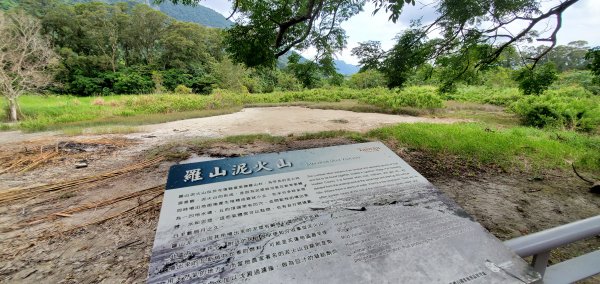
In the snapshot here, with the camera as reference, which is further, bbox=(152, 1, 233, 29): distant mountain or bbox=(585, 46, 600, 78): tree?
bbox=(152, 1, 233, 29): distant mountain

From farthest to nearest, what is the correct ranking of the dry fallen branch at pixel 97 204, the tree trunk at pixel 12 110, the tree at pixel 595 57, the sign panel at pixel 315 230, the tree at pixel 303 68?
the tree trunk at pixel 12 110, the tree at pixel 303 68, the tree at pixel 595 57, the dry fallen branch at pixel 97 204, the sign panel at pixel 315 230

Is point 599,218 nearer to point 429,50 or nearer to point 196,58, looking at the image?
point 429,50

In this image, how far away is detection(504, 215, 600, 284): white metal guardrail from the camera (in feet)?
4.16

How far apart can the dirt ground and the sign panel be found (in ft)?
3.14

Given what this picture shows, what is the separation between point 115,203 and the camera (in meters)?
2.90

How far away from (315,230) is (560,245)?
115 centimetres

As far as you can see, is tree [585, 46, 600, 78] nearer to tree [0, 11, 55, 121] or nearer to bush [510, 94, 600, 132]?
bush [510, 94, 600, 132]

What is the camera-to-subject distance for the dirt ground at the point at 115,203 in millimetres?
2086

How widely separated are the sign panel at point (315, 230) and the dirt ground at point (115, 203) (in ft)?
3.14

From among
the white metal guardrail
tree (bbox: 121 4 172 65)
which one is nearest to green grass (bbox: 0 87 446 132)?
the white metal guardrail

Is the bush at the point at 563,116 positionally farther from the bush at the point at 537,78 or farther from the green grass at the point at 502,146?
the bush at the point at 537,78

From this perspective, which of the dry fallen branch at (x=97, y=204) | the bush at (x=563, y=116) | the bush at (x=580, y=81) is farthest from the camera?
the bush at (x=580, y=81)

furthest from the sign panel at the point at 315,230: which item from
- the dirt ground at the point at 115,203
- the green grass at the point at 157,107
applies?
the green grass at the point at 157,107

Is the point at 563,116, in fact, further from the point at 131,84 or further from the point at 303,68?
the point at 131,84
